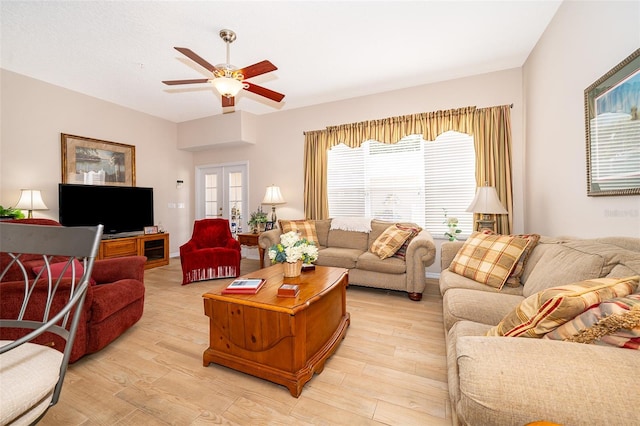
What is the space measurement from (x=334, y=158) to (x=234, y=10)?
8.46 feet

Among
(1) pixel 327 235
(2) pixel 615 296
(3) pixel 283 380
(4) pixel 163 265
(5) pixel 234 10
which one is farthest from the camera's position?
(4) pixel 163 265

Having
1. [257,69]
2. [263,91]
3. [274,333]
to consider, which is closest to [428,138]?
[263,91]

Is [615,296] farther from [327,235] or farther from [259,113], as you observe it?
[259,113]

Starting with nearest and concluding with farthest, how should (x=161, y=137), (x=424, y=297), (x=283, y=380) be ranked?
(x=283, y=380) < (x=424, y=297) < (x=161, y=137)

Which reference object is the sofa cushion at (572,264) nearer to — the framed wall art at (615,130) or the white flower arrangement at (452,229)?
the framed wall art at (615,130)

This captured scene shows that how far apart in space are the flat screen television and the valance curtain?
3.05 meters

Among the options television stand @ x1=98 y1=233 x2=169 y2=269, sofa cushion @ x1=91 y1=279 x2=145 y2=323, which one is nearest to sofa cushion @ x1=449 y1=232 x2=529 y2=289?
sofa cushion @ x1=91 y1=279 x2=145 y2=323

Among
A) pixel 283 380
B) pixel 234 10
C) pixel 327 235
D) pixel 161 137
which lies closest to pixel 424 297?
pixel 327 235

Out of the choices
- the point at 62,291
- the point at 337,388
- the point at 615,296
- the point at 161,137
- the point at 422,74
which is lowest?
the point at 337,388

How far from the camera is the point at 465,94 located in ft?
12.2

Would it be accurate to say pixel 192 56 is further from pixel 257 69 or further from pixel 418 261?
pixel 418 261

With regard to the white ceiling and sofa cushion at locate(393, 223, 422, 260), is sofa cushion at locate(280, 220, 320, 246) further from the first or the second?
the white ceiling

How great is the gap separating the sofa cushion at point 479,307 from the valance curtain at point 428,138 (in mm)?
2183

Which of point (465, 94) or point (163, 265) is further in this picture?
point (163, 265)
